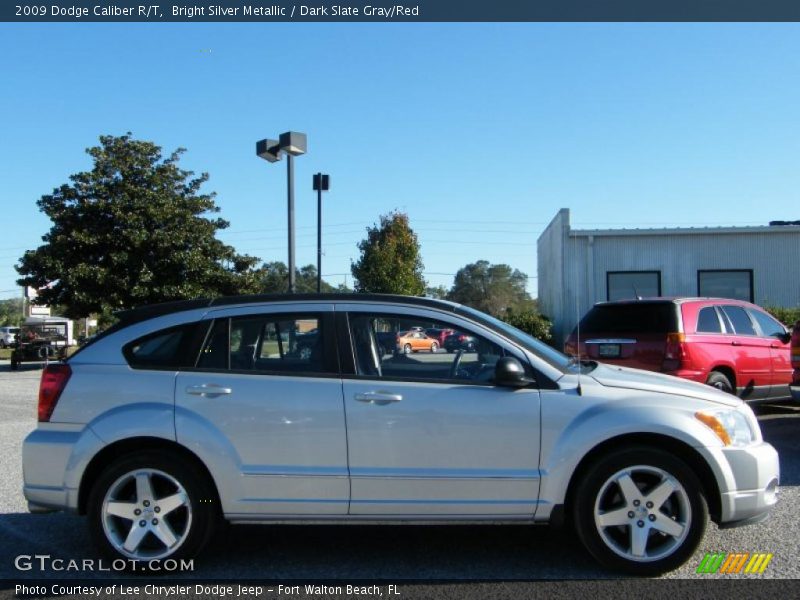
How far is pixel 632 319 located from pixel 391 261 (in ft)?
70.7

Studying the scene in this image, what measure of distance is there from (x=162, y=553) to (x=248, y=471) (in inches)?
28.9

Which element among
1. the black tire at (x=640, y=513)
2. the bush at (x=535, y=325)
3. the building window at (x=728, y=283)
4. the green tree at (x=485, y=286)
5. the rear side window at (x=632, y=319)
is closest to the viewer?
the black tire at (x=640, y=513)

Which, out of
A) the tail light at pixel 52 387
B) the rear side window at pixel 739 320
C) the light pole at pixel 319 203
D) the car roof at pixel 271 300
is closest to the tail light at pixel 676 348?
the rear side window at pixel 739 320

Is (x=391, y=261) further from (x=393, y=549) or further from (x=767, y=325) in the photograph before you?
(x=393, y=549)

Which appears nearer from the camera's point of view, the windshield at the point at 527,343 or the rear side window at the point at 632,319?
the windshield at the point at 527,343

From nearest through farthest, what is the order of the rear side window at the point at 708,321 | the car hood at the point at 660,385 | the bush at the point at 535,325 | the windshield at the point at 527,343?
the car hood at the point at 660,385
the windshield at the point at 527,343
the rear side window at the point at 708,321
the bush at the point at 535,325

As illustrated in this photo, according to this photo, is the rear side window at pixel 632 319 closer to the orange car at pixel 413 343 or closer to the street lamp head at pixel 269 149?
the orange car at pixel 413 343

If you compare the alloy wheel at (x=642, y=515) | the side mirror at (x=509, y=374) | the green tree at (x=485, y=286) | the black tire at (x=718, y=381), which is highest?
the green tree at (x=485, y=286)

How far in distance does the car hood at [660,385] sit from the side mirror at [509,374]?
0.50m

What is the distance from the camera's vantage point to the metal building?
1944 centimetres

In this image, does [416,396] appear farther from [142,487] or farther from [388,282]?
[388,282]

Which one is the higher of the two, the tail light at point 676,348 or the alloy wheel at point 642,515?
the tail light at point 676,348

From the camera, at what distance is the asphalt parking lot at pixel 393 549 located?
4.45 metres

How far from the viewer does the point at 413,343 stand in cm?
481
